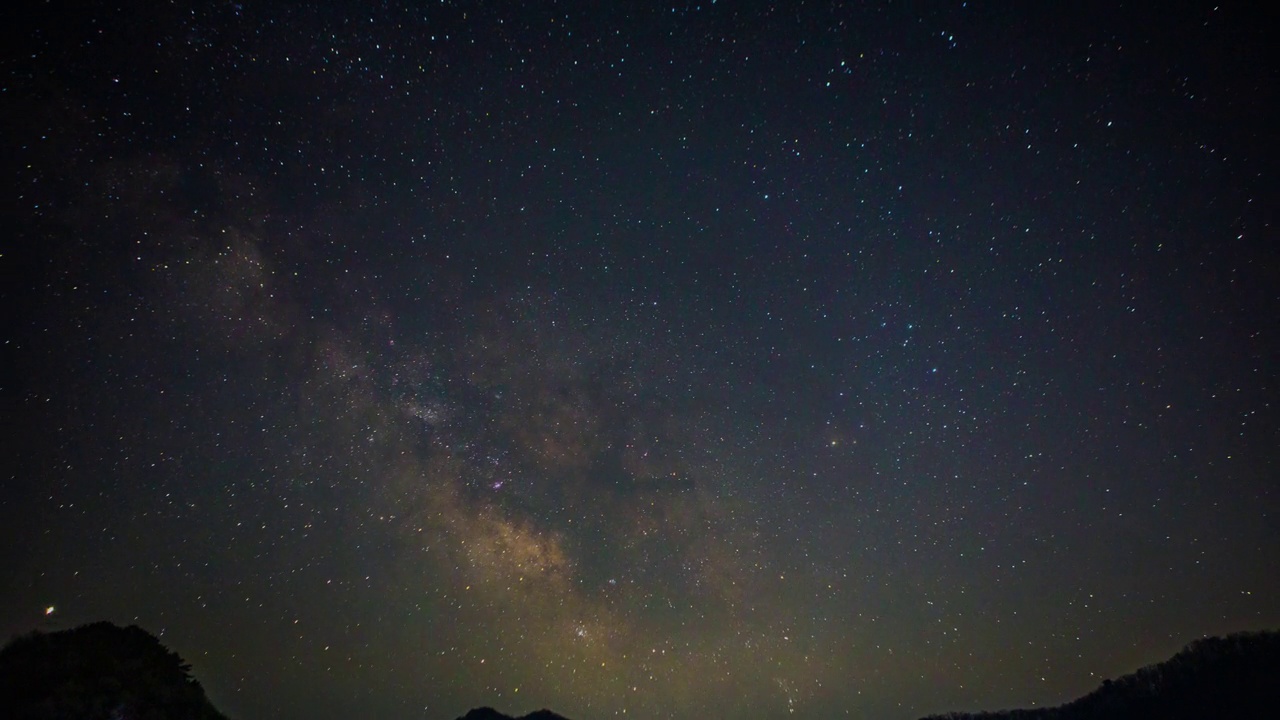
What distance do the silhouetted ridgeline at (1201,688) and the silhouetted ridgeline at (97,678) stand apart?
57.2 metres

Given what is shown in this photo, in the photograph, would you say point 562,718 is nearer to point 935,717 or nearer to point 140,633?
point 935,717

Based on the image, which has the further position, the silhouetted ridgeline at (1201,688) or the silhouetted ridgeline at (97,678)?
the silhouetted ridgeline at (1201,688)

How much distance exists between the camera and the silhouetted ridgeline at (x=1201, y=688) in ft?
115

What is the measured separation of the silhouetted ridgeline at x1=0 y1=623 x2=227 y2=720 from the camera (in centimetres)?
915

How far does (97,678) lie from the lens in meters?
9.91

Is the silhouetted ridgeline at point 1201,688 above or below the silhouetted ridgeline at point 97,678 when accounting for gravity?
below

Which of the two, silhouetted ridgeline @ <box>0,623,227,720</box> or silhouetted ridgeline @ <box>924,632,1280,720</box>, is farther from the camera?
silhouetted ridgeline @ <box>924,632,1280,720</box>

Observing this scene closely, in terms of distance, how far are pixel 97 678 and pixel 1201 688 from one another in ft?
205

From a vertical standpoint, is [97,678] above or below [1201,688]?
above

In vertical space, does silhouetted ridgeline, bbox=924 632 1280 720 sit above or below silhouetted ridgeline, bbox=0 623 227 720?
below

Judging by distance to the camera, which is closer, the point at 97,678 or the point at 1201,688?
the point at 97,678

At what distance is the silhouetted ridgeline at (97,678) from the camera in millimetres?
9148

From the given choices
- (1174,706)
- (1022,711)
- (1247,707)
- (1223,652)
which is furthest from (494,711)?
(1223,652)

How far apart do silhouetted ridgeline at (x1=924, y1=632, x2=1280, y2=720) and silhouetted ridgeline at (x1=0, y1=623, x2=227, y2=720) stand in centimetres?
5722
